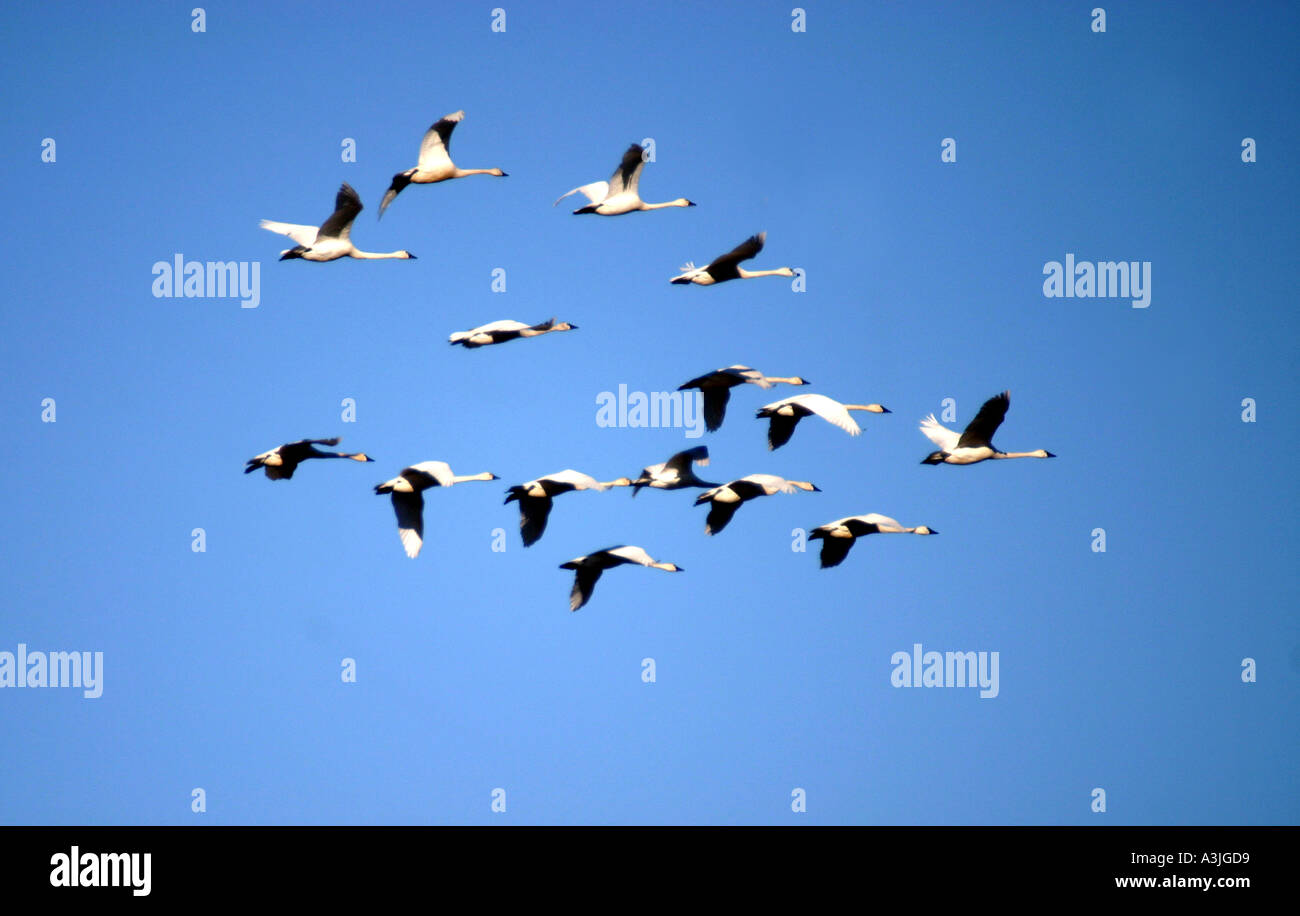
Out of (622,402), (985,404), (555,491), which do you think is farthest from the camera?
(622,402)

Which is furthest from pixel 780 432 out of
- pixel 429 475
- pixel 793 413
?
pixel 429 475

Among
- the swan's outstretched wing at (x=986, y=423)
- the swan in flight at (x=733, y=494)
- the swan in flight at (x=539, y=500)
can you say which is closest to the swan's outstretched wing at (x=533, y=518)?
the swan in flight at (x=539, y=500)

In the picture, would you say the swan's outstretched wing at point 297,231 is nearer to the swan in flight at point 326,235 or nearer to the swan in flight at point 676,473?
the swan in flight at point 326,235

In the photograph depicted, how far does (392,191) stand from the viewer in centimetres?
2591

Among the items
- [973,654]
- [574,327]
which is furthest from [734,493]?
[973,654]

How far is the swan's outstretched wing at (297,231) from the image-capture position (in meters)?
27.0

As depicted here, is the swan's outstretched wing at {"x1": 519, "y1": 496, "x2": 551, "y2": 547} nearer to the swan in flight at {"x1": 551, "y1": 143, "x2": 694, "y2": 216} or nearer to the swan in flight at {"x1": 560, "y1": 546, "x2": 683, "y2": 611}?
the swan in flight at {"x1": 560, "y1": 546, "x2": 683, "y2": 611}

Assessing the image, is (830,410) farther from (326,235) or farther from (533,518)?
(326,235)

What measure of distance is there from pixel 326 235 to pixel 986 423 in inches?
402

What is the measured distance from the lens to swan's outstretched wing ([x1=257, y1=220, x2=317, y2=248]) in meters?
27.0

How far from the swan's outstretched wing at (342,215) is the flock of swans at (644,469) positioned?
0.02 metres

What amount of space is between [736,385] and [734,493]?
1.68 meters

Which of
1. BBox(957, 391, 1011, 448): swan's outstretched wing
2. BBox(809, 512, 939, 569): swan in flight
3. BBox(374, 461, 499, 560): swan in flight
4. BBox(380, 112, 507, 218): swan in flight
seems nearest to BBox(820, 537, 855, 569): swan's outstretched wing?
BBox(809, 512, 939, 569): swan in flight

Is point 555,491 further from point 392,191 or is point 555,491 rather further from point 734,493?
point 392,191
